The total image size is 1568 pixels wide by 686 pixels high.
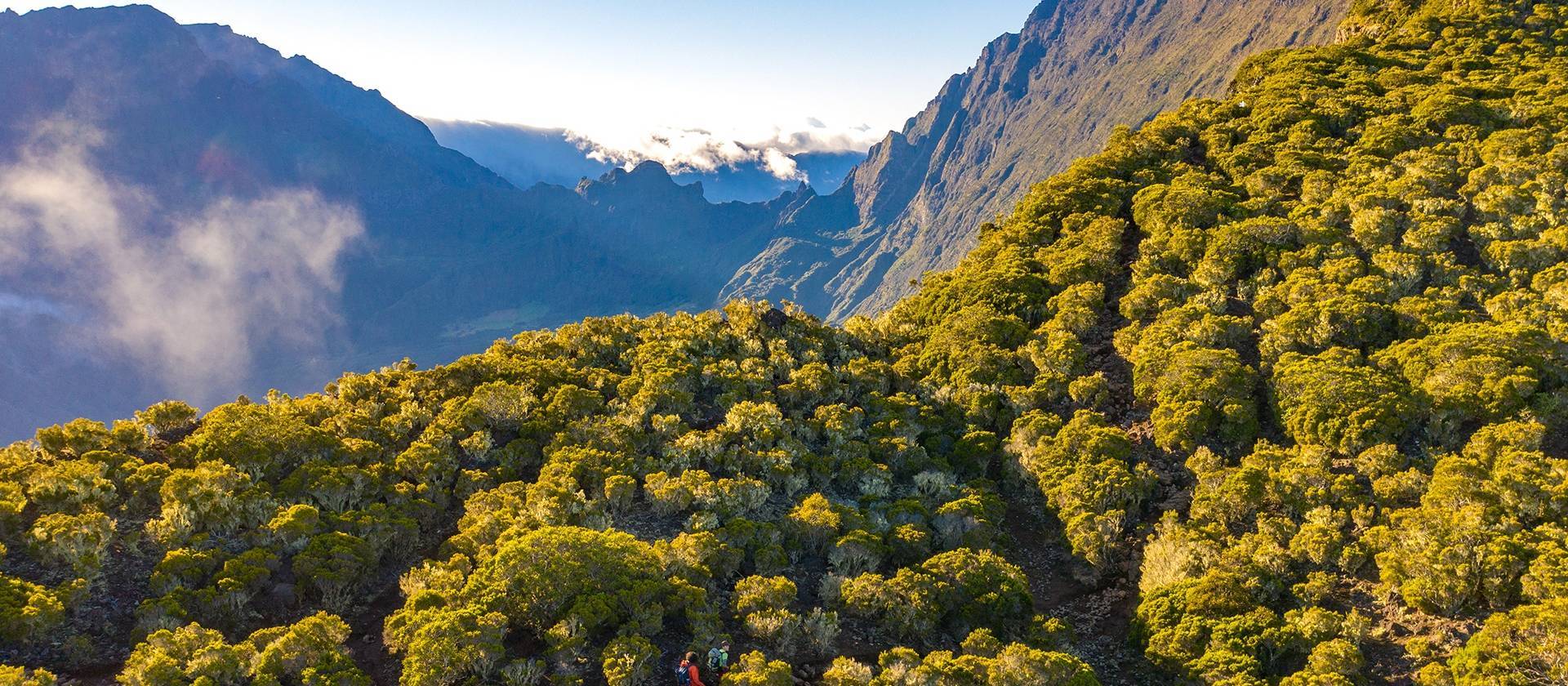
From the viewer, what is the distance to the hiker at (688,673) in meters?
25.9

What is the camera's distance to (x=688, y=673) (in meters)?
26.3

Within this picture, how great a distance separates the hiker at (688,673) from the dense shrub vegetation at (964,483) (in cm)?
123

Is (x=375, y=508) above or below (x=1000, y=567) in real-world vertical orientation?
above

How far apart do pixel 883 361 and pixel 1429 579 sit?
34348mm

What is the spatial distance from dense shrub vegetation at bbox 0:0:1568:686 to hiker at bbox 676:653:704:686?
1231mm

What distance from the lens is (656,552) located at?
32.9 meters

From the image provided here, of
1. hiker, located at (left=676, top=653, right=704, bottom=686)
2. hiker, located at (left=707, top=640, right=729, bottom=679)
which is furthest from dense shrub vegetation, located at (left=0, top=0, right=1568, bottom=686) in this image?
hiker, located at (left=676, top=653, right=704, bottom=686)

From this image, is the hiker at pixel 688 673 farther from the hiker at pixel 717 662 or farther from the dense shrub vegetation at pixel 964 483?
the dense shrub vegetation at pixel 964 483

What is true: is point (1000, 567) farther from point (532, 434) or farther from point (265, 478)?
point (265, 478)

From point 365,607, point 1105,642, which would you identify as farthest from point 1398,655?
point 365,607

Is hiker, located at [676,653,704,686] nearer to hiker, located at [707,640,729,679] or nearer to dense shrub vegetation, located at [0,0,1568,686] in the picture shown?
hiker, located at [707,640,729,679]

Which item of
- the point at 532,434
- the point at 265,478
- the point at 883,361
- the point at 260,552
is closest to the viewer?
the point at 260,552

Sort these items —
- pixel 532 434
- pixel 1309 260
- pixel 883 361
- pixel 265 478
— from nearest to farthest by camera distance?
pixel 265 478 < pixel 532 434 < pixel 1309 260 < pixel 883 361

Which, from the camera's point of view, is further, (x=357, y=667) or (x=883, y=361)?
(x=883, y=361)
